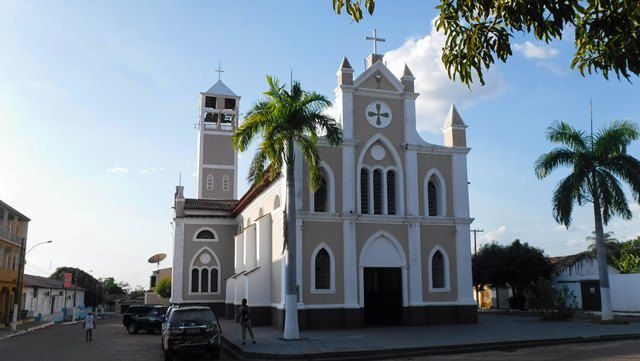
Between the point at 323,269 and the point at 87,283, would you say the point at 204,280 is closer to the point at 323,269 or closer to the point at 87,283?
the point at 323,269

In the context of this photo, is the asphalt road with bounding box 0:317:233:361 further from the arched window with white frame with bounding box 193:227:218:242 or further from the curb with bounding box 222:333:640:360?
the arched window with white frame with bounding box 193:227:218:242

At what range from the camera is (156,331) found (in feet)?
96.8

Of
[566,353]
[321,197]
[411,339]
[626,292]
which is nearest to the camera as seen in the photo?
[566,353]

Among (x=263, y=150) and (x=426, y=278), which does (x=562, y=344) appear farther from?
(x=263, y=150)

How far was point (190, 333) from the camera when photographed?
16.9 m

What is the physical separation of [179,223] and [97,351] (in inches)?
807

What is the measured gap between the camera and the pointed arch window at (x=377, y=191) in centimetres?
2770

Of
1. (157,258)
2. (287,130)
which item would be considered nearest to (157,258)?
(157,258)

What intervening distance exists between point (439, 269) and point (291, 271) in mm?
9537

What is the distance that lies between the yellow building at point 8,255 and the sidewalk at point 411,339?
24107 mm

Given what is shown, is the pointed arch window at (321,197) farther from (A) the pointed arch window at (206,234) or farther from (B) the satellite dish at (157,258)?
(B) the satellite dish at (157,258)

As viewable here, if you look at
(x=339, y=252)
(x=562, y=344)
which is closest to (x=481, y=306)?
(x=339, y=252)

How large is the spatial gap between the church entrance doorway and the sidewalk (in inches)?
90.9

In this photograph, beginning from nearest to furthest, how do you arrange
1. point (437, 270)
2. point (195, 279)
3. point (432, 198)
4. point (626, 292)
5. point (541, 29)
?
point (541, 29) → point (437, 270) → point (432, 198) → point (626, 292) → point (195, 279)
